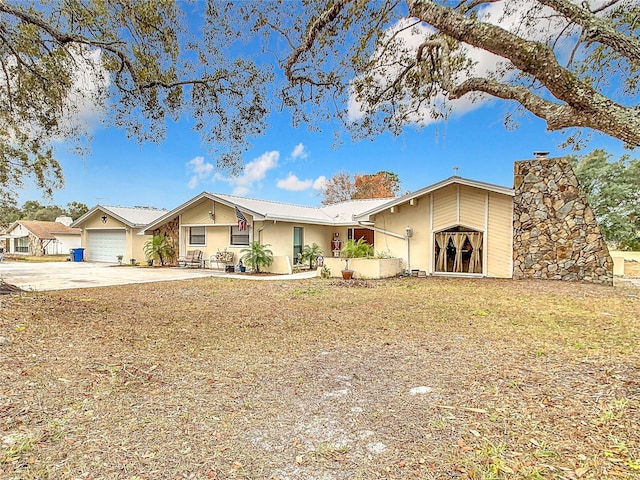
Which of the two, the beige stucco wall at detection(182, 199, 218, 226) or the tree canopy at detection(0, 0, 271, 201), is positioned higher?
the tree canopy at detection(0, 0, 271, 201)

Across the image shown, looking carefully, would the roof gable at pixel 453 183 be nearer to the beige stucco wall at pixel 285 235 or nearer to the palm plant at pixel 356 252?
the palm plant at pixel 356 252

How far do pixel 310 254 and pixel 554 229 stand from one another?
9501 millimetres

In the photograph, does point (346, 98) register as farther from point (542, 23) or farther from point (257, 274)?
point (257, 274)

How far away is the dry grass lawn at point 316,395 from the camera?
2441 millimetres

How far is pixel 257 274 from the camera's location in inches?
603

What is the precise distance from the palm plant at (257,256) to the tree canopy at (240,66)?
7670mm

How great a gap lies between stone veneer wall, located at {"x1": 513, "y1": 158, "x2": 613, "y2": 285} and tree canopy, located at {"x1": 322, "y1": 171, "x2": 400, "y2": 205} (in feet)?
70.9

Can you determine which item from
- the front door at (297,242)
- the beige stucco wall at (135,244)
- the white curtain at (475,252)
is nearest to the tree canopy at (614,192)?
the white curtain at (475,252)

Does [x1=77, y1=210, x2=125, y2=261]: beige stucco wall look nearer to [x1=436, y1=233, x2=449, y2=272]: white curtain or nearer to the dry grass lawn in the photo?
the dry grass lawn

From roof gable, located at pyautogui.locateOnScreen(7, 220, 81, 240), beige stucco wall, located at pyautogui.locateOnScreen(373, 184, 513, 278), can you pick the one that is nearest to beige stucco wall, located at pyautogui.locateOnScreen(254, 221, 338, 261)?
beige stucco wall, located at pyautogui.locateOnScreen(373, 184, 513, 278)

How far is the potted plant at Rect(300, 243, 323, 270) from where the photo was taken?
17.6 m

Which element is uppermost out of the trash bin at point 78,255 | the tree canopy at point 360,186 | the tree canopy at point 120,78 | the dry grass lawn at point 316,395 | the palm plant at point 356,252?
the tree canopy at point 360,186

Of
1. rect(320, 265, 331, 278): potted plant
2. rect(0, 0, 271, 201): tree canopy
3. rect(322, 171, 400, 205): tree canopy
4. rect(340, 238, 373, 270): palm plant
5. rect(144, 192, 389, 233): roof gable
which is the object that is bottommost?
rect(320, 265, 331, 278): potted plant

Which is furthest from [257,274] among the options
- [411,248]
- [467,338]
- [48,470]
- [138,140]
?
[48,470]
